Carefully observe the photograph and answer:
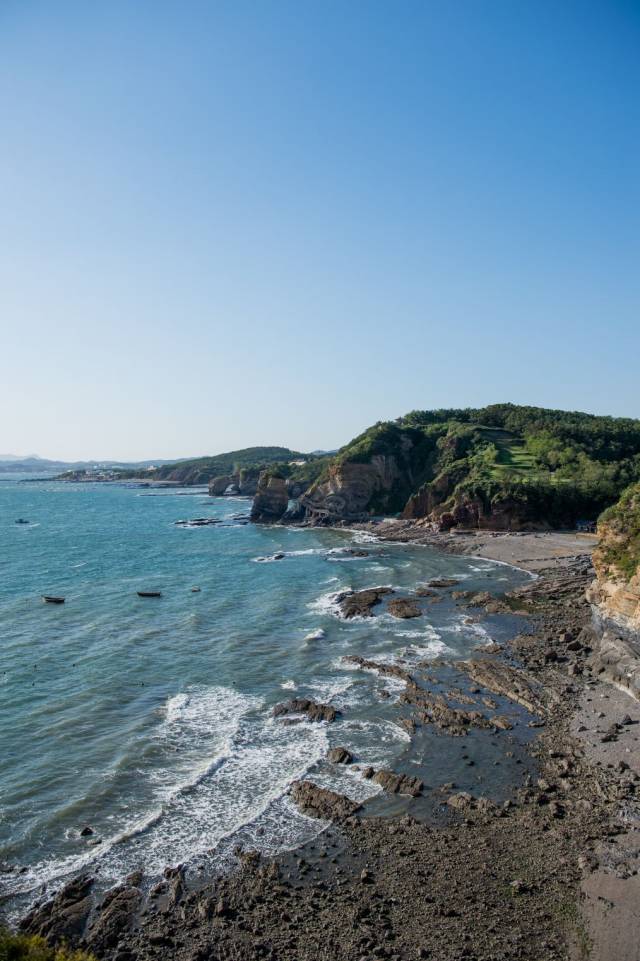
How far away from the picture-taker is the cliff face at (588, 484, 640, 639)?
3419 cm

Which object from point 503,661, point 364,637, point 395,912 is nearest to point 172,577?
point 364,637

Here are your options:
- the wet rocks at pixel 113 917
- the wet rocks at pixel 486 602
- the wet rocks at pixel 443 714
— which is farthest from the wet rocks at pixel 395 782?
the wet rocks at pixel 486 602

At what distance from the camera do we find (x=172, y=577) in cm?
6206

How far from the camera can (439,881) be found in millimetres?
18125

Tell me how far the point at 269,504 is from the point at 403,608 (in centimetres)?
6509

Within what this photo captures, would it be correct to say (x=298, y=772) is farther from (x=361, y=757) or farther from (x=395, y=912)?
(x=395, y=912)

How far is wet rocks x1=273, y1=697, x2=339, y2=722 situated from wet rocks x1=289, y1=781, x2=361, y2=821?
622 cm

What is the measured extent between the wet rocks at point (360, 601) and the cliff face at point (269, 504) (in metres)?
56.6

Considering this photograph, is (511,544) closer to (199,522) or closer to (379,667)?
(379,667)

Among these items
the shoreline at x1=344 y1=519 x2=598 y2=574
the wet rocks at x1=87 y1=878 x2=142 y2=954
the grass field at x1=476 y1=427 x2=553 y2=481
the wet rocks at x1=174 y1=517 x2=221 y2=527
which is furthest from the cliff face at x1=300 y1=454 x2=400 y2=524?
the wet rocks at x1=87 y1=878 x2=142 y2=954

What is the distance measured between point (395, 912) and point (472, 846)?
159 inches

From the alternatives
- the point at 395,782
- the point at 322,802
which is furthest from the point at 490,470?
the point at 322,802

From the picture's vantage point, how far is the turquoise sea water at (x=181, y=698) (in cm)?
2109

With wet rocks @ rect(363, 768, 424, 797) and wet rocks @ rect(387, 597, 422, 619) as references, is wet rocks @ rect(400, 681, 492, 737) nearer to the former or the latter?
wet rocks @ rect(363, 768, 424, 797)
